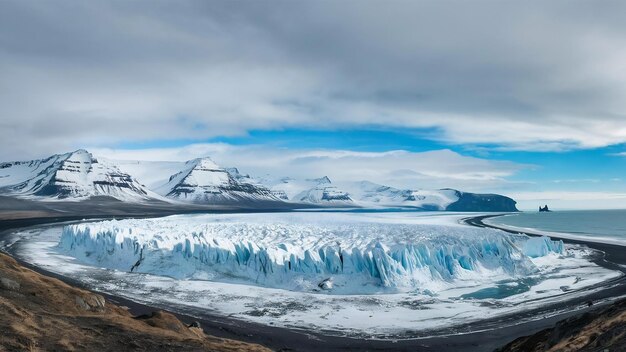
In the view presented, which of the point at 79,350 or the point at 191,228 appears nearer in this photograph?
the point at 79,350

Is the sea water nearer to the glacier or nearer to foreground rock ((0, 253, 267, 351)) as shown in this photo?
the glacier

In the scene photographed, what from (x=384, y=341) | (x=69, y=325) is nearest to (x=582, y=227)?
(x=384, y=341)

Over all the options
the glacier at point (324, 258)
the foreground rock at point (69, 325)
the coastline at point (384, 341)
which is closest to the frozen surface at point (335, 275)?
the glacier at point (324, 258)

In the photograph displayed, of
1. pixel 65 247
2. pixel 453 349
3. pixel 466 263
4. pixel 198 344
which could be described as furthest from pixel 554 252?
pixel 65 247

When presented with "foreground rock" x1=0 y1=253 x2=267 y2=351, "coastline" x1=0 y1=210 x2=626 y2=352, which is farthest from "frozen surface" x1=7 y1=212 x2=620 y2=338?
"foreground rock" x1=0 y1=253 x2=267 y2=351

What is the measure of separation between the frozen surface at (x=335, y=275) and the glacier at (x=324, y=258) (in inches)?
3.0

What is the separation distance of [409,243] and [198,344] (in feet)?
78.7

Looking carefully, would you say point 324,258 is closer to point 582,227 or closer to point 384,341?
point 384,341

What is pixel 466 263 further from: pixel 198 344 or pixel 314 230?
pixel 198 344

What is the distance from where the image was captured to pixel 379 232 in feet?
136

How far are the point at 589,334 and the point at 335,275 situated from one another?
1969cm

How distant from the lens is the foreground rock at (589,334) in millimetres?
10453

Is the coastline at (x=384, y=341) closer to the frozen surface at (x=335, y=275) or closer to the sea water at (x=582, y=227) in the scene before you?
the frozen surface at (x=335, y=275)

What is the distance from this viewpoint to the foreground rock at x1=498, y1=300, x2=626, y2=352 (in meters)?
10.5
